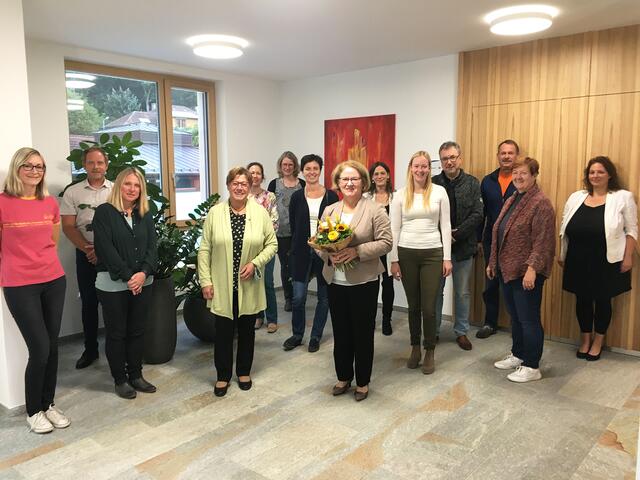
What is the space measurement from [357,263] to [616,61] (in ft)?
8.92

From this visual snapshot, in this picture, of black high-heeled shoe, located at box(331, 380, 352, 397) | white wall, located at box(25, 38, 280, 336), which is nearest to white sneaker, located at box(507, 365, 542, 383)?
black high-heeled shoe, located at box(331, 380, 352, 397)

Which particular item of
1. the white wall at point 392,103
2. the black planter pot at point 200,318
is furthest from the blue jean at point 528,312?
the black planter pot at point 200,318

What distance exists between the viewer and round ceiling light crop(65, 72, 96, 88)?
4.71 m

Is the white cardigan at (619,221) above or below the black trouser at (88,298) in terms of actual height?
above

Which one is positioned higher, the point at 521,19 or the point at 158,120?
the point at 521,19

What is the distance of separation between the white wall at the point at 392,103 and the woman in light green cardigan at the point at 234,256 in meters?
2.46

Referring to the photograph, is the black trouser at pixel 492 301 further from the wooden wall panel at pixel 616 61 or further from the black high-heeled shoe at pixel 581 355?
the wooden wall panel at pixel 616 61

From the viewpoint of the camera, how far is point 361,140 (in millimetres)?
5664

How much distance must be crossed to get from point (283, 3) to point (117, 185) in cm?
159

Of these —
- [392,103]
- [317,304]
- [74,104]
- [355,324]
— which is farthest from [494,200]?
[74,104]

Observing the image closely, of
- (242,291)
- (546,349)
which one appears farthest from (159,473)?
(546,349)

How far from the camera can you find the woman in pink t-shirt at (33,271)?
111 inches

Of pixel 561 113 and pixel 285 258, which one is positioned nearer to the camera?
pixel 561 113

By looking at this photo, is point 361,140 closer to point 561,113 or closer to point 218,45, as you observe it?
point 218,45
